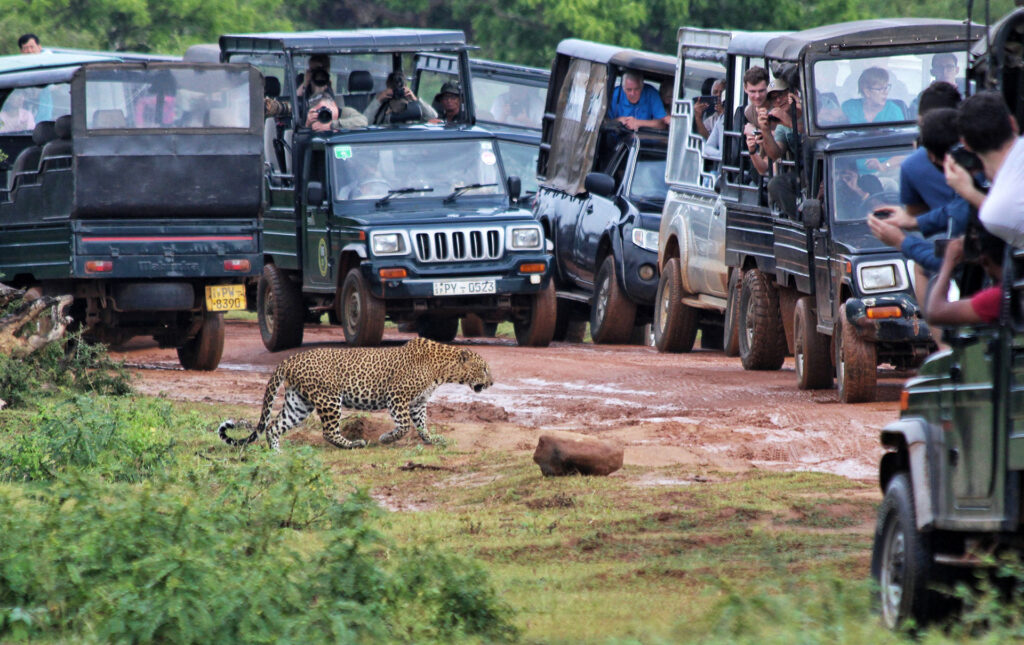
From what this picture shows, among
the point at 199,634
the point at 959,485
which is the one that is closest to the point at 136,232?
the point at 199,634

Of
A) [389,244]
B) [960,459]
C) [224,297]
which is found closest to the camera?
[960,459]

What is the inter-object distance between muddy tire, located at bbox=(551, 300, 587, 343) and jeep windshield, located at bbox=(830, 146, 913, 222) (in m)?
9.19

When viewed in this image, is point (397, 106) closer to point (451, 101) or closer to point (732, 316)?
point (451, 101)

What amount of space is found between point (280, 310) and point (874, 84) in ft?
27.3

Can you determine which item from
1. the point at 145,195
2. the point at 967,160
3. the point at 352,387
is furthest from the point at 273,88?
the point at 967,160

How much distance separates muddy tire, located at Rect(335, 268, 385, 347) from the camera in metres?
18.5

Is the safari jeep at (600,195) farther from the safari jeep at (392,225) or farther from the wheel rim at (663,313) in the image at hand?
the safari jeep at (392,225)

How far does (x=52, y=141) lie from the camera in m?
17.2

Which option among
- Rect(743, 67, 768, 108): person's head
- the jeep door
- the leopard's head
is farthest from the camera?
the jeep door

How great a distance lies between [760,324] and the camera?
15812 millimetres

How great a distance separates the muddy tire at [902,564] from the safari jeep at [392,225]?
12.4 metres

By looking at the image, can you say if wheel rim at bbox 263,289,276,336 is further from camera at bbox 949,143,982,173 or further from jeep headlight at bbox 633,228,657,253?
camera at bbox 949,143,982,173

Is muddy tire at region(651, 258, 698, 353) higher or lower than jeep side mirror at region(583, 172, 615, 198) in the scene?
lower

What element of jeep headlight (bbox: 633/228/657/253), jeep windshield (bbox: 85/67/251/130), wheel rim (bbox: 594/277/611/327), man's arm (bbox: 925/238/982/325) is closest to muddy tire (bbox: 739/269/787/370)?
jeep headlight (bbox: 633/228/657/253)
